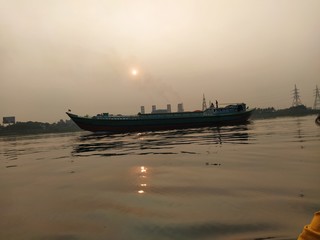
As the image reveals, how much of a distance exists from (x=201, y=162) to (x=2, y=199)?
7.37m

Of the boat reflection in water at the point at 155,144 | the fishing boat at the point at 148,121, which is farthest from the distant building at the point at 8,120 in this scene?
the boat reflection in water at the point at 155,144

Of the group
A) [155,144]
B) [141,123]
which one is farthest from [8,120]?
[155,144]

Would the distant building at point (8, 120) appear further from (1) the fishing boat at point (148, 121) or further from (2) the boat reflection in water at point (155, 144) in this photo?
(2) the boat reflection in water at point (155, 144)

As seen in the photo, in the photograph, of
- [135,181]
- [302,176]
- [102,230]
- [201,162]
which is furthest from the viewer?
[201,162]

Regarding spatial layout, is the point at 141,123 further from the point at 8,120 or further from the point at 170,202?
the point at 8,120

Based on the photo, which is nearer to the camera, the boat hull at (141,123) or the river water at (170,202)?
the river water at (170,202)

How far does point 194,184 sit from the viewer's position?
811 cm

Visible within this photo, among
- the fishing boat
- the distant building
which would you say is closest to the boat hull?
the fishing boat

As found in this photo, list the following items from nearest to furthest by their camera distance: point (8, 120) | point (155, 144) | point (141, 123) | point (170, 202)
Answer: point (170, 202) < point (155, 144) < point (141, 123) < point (8, 120)

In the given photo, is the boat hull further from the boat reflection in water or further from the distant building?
the distant building

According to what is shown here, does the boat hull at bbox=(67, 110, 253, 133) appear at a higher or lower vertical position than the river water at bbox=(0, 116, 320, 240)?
higher

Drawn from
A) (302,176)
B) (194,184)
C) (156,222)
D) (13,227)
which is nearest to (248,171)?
(302,176)

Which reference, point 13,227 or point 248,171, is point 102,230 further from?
point 248,171

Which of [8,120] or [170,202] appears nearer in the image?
[170,202]
